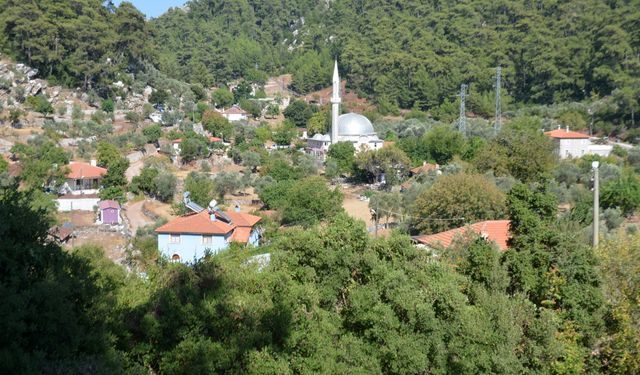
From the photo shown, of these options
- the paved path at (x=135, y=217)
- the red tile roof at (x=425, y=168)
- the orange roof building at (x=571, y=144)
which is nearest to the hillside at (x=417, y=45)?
the orange roof building at (x=571, y=144)

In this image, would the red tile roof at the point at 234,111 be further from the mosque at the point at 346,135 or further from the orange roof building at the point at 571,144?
the orange roof building at the point at 571,144

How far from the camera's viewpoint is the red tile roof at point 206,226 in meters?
17.1

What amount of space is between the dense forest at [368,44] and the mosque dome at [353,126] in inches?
576

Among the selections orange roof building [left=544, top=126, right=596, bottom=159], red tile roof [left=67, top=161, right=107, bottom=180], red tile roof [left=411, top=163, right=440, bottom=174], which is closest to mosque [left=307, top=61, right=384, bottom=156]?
red tile roof [left=411, top=163, right=440, bottom=174]

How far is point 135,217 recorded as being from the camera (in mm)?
23609

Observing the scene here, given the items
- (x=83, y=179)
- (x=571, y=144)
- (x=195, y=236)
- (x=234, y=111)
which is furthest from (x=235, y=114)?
(x=195, y=236)

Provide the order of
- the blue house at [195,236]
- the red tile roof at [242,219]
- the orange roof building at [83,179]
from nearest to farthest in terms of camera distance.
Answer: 1. the blue house at [195,236]
2. the red tile roof at [242,219]
3. the orange roof building at [83,179]

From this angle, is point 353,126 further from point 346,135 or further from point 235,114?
point 235,114

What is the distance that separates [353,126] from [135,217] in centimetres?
1967

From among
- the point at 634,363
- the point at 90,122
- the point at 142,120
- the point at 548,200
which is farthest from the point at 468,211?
the point at 142,120

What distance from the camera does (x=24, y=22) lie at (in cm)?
3988

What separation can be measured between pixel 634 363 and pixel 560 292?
3.83 feet

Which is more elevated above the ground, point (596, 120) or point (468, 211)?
point (596, 120)

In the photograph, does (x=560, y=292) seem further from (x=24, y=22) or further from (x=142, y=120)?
(x=24, y=22)
